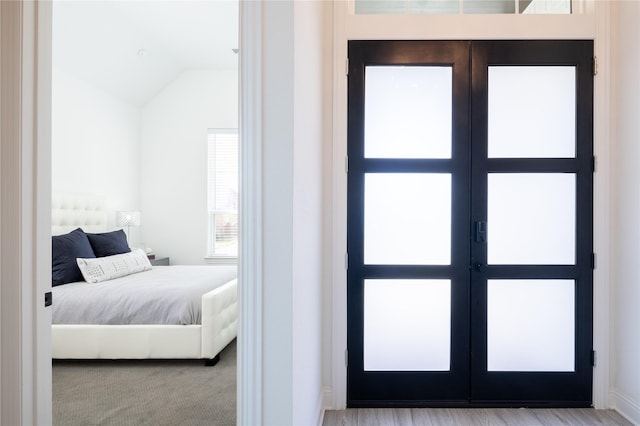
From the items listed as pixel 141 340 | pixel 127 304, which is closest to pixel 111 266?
pixel 127 304

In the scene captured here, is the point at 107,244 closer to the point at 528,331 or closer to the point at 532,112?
the point at 528,331

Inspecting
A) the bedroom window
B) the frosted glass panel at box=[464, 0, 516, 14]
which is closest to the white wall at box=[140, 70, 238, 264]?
the bedroom window

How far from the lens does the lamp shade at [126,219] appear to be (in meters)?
4.96

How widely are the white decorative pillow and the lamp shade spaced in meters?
0.86

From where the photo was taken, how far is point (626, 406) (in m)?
2.46

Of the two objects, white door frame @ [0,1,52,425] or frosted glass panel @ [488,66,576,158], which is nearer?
white door frame @ [0,1,52,425]

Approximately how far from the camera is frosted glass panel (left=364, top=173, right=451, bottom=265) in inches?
103

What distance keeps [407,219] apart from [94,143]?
395 cm

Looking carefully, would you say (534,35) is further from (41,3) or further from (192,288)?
Result: (192,288)

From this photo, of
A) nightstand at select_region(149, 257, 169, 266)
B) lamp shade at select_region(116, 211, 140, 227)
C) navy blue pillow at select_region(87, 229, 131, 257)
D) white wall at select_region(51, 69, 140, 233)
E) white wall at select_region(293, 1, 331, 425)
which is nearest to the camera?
white wall at select_region(293, 1, 331, 425)

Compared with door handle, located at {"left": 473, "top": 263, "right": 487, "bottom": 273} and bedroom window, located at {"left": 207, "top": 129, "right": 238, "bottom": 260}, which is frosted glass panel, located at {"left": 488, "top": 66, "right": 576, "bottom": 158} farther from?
bedroom window, located at {"left": 207, "top": 129, "right": 238, "bottom": 260}

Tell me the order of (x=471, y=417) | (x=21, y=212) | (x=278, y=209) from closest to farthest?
1. (x=21, y=212)
2. (x=278, y=209)
3. (x=471, y=417)

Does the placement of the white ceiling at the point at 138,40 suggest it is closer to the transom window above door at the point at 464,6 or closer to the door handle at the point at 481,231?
the transom window above door at the point at 464,6

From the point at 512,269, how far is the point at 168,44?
442cm
